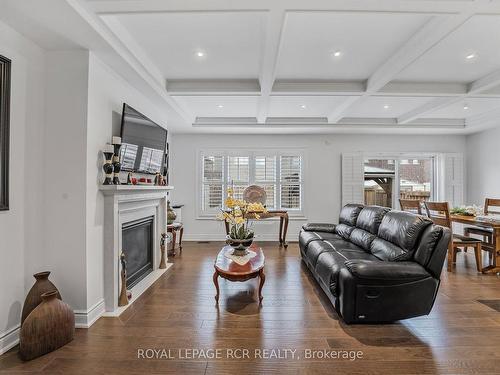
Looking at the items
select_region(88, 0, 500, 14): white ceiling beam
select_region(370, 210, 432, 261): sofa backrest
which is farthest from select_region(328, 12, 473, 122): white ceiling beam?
select_region(370, 210, 432, 261): sofa backrest

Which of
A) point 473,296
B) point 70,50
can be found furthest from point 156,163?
point 473,296

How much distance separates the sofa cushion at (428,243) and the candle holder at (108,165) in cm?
305

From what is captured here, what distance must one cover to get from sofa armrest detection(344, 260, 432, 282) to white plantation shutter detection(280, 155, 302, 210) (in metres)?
3.91

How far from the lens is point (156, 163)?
387 cm

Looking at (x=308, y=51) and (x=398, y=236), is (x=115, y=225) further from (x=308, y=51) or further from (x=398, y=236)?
(x=398, y=236)

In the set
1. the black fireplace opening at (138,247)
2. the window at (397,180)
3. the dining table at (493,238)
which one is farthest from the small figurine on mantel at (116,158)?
the window at (397,180)

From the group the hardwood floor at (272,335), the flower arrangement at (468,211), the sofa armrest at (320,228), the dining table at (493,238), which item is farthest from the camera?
the sofa armrest at (320,228)

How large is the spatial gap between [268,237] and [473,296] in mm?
3802

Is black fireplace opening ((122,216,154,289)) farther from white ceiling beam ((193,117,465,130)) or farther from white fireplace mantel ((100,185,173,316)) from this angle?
white ceiling beam ((193,117,465,130))

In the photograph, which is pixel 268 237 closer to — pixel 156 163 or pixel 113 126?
pixel 156 163

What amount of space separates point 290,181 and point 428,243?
3.99m

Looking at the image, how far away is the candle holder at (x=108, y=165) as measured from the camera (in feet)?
8.73

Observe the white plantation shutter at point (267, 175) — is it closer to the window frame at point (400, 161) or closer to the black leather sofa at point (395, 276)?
the window frame at point (400, 161)

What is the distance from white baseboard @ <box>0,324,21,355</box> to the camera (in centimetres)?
205
